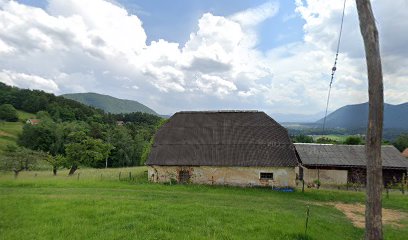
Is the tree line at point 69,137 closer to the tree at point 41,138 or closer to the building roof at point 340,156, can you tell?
the tree at point 41,138

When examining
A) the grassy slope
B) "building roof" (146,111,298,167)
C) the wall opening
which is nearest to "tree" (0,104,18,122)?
the grassy slope

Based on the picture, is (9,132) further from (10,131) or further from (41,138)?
(41,138)

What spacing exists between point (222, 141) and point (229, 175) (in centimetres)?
365

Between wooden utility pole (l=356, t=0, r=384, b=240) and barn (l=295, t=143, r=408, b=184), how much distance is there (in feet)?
85.7

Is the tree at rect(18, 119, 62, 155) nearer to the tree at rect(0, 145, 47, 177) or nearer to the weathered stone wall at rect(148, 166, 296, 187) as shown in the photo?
the tree at rect(0, 145, 47, 177)

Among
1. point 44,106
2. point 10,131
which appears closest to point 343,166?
point 10,131

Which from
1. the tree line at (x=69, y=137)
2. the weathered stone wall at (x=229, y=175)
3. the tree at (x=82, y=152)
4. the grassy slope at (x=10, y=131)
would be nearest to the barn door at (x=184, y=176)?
the weathered stone wall at (x=229, y=175)

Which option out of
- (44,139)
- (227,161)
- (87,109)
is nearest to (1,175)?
(227,161)

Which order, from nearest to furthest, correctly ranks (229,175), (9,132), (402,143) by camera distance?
1. (229,175)
2. (402,143)
3. (9,132)

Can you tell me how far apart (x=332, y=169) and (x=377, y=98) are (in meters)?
27.3

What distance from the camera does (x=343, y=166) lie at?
3294 cm

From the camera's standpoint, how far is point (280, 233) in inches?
437

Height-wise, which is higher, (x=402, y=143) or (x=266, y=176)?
(x=402, y=143)

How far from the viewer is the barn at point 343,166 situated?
108ft
